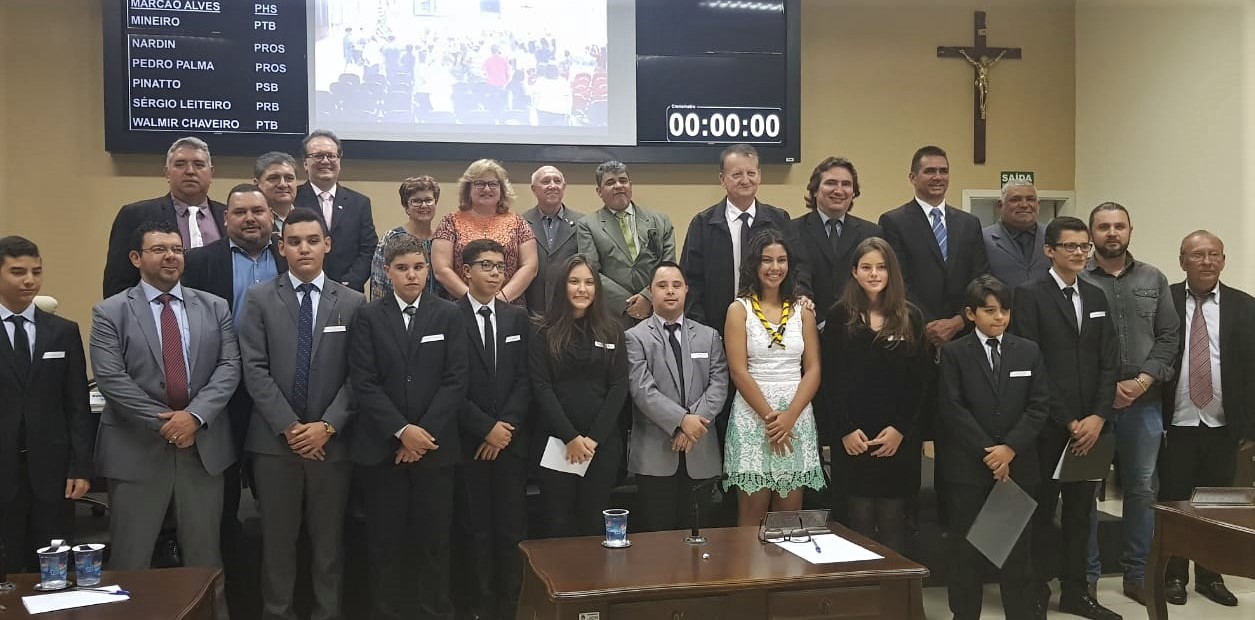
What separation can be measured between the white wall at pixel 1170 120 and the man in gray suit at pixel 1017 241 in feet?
5.71

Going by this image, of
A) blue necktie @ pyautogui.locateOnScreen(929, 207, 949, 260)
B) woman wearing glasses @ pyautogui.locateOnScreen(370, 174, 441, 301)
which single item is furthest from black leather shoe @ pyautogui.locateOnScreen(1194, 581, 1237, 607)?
woman wearing glasses @ pyautogui.locateOnScreen(370, 174, 441, 301)

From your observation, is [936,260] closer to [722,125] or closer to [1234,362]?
[1234,362]

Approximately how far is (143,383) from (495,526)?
4.72 feet

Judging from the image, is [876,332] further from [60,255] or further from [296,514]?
[60,255]

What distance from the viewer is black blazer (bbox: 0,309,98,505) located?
11.7 feet

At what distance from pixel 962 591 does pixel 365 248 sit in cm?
309

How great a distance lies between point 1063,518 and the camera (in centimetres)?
428

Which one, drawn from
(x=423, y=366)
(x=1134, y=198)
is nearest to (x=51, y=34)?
(x=423, y=366)

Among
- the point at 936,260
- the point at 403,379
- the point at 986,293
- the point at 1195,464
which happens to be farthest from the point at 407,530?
the point at 1195,464

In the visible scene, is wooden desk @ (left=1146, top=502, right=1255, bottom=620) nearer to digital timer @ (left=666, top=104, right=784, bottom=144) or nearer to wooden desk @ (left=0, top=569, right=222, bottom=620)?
wooden desk @ (left=0, top=569, right=222, bottom=620)

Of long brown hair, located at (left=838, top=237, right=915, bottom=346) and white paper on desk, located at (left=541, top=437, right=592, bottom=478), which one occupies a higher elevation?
long brown hair, located at (left=838, top=237, right=915, bottom=346)

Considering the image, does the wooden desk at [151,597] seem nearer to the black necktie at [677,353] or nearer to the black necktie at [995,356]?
the black necktie at [677,353]

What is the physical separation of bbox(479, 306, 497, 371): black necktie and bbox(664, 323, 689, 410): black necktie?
73 cm

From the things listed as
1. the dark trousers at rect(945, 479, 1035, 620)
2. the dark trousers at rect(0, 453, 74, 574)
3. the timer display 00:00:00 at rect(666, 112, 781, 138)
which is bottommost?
the dark trousers at rect(945, 479, 1035, 620)
